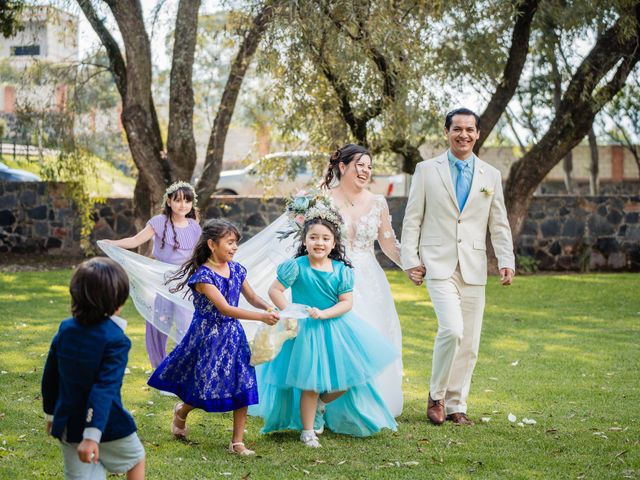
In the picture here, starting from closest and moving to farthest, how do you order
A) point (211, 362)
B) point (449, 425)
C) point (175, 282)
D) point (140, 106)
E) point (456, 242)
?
point (211, 362) < point (449, 425) < point (456, 242) < point (175, 282) < point (140, 106)

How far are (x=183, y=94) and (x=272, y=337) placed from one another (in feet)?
27.4

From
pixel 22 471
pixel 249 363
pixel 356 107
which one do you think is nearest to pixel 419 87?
pixel 356 107

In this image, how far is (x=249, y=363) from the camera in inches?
204

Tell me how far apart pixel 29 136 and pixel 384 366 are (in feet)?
36.2

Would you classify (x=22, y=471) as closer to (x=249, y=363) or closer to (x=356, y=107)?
(x=249, y=363)

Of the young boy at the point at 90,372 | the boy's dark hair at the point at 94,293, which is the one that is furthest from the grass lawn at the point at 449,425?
the boy's dark hair at the point at 94,293

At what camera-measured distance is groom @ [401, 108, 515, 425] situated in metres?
6.00

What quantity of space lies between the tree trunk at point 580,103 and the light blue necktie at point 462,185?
749 cm

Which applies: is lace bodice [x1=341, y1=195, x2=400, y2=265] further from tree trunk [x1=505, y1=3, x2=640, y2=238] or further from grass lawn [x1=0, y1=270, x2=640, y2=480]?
tree trunk [x1=505, y1=3, x2=640, y2=238]

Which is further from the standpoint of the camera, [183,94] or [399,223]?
[399,223]

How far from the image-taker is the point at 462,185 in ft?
20.1

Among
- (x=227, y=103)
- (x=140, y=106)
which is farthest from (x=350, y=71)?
(x=140, y=106)

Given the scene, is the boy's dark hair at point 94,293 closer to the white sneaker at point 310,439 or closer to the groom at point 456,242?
the white sneaker at point 310,439

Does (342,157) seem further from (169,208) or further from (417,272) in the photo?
(169,208)
